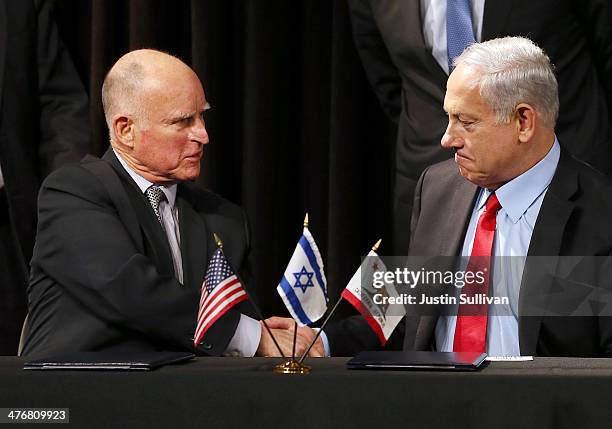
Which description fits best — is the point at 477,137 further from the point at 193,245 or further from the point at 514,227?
the point at 193,245

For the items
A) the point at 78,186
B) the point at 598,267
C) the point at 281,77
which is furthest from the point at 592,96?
the point at 78,186

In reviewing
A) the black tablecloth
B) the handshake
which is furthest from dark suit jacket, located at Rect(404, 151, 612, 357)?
the black tablecloth

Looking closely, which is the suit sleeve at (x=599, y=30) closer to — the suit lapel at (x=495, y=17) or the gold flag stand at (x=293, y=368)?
the suit lapel at (x=495, y=17)

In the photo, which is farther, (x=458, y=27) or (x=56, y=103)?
(x=56, y=103)

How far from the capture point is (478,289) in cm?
316

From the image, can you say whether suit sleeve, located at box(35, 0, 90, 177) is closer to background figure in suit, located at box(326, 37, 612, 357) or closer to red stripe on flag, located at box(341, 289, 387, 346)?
background figure in suit, located at box(326, 37, 612, 357)

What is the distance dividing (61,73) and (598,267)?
2.24m

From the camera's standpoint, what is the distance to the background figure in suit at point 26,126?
14.3 ft

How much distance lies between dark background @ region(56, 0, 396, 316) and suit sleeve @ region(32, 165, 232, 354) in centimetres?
156

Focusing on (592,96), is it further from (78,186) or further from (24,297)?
(24,297)

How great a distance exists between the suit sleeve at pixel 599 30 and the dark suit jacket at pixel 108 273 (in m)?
1.38

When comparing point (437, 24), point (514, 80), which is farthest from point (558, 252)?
point (437, 24)

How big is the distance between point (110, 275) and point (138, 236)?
19 cm

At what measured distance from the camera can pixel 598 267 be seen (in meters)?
3.04
